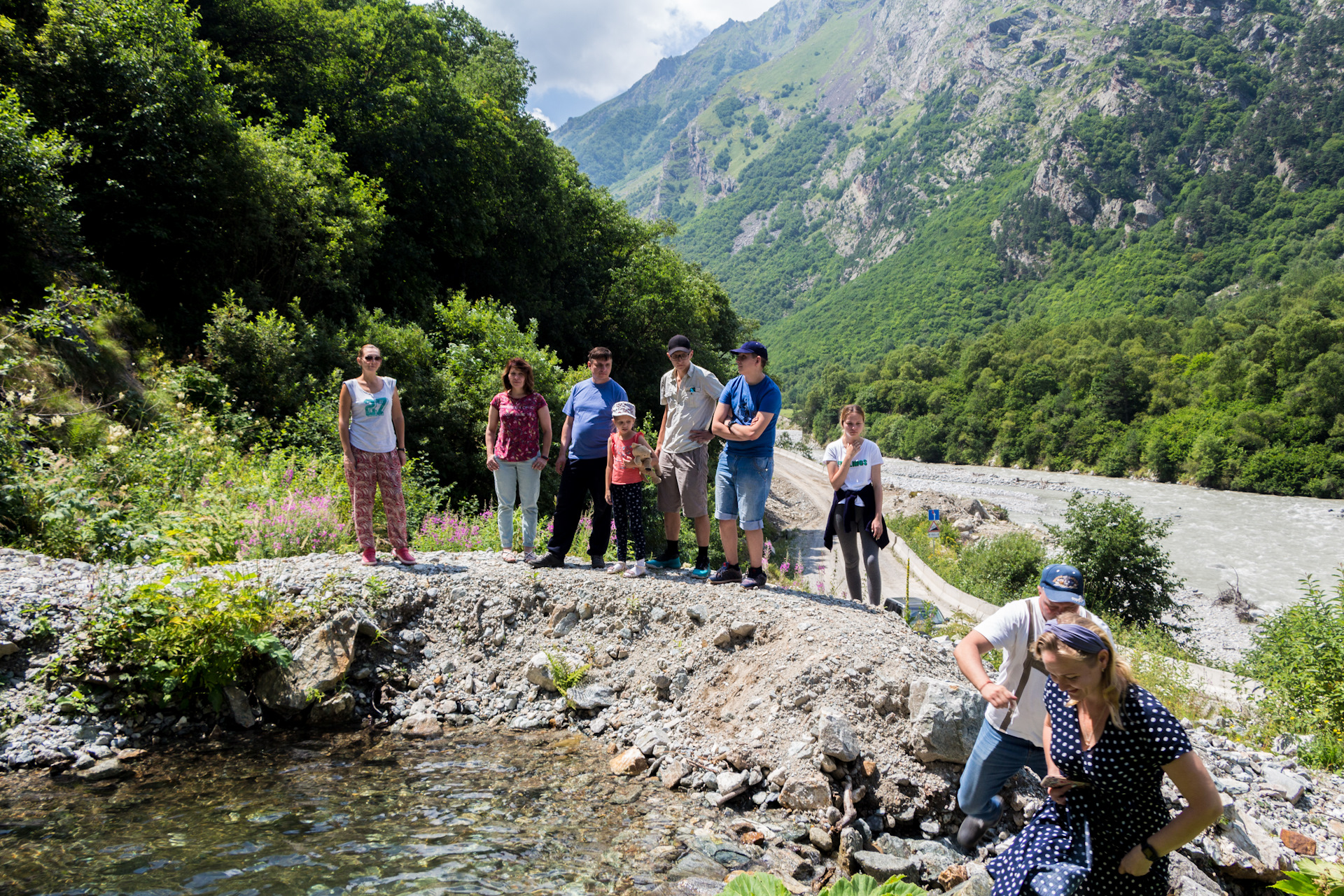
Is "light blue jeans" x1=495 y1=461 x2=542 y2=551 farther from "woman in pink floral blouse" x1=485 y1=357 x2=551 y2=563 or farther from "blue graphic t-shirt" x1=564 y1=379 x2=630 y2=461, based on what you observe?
"blue graphic t-shirt" x1=564 y1=379 x2=630 y2=461

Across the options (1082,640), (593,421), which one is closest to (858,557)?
(593,421)

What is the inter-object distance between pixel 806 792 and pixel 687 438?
326 cm

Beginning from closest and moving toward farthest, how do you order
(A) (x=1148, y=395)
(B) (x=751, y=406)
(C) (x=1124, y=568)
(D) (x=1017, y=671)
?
(D) (x=1017, y=671) < (B) (x=751, y=406) < (C) (x=1124, y=568) < (A) (x=1148, y=395)

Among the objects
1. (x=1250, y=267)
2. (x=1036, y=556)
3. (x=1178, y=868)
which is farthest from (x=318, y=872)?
(x=1250, y=267)

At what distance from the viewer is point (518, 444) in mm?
6789

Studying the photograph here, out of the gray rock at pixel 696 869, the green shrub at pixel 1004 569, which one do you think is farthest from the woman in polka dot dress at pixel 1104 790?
the green shrub at pixel 1004 569

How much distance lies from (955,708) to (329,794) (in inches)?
159

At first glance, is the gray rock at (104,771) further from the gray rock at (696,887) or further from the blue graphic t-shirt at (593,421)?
the blue graphic t-shirt at (593,421)

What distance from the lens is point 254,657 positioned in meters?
5.16

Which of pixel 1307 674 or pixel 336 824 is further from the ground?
pixel 336 824

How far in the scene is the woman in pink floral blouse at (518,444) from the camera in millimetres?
6773

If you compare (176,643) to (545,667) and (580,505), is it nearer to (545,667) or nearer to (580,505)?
(545,667)

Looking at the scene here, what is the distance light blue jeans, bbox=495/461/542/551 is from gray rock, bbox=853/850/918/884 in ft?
14.6

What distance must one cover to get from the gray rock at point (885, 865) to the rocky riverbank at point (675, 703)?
0.01m
